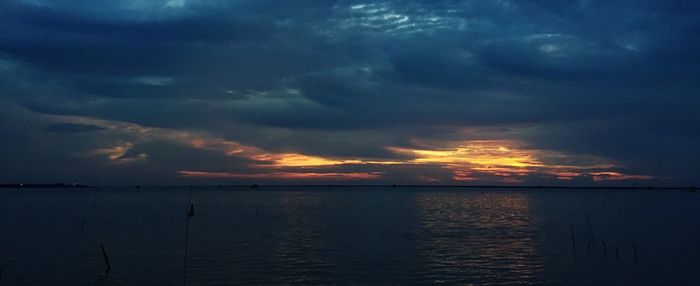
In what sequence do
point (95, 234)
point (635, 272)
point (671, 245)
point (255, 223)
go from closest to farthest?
point (635, 272) → point (671, 245) → point (95, 234) → point (255, 223)

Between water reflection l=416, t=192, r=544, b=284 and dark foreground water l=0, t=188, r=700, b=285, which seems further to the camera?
water reflection l=416, t=192, r=544, b=284

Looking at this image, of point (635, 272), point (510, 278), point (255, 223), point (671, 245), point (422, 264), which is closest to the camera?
point (510, 278)

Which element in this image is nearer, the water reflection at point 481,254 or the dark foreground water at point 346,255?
the dark foreground water at point 346,255

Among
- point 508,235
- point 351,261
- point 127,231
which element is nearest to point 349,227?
point 508,235

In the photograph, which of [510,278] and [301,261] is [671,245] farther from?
[301,261]

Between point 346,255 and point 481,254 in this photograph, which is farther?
point 481,254

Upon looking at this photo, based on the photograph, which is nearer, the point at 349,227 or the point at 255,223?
the point at 349,227

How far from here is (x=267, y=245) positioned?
Answer: 4612cm

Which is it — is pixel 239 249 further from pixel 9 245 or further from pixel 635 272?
pixel 635 272

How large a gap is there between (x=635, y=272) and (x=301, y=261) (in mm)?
19331

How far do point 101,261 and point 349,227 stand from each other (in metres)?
31.1

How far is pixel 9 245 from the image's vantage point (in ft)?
149

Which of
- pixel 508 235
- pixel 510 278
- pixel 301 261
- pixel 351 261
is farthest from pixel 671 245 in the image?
pixel 301 261

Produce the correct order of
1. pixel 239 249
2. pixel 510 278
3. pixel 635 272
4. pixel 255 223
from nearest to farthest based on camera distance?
pixel 510 278
pixel 635 272
pixel 239 249
pixel 255 223
